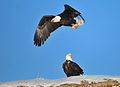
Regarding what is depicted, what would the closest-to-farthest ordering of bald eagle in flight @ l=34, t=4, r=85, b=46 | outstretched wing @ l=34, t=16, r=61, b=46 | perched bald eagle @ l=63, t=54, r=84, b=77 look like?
1. perched bald eagle @ l=63, t=54, r=84, b=77
2. bald eagle in flight @ l=34, t=4, r=85, b=46
3. outstretched wing @ l=34, t=16, r=61, b=46

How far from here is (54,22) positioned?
41.9ft

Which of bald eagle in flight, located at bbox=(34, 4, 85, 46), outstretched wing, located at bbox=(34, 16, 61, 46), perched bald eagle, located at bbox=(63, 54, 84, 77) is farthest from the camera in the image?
outstretched wing, located at bbox=(34, 16, 61, 46)

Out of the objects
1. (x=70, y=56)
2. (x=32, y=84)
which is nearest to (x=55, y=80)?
(x=32, y=84)

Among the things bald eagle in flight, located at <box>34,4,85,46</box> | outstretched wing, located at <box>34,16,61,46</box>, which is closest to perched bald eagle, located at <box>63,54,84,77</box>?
bald eagle in flight, located at <box>34,4,85,46</box>

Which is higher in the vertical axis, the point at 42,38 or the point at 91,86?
the point at 42,38

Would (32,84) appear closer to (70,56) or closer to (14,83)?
(14,83)

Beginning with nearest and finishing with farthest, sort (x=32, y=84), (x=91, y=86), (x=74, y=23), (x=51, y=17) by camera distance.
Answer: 1. (x=91, y=86)
2. (x=32, y=84)
3. (x=74, y=23)
4. (x=51, y=17)

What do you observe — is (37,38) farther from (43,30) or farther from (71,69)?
(71,69)

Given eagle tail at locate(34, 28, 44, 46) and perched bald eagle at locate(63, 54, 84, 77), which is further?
eagle tail at locate(34, 28, 44, 46)

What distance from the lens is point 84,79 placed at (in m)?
8.79

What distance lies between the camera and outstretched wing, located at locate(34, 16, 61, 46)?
1318 cm

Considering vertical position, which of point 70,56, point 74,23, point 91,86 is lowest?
point 91,86

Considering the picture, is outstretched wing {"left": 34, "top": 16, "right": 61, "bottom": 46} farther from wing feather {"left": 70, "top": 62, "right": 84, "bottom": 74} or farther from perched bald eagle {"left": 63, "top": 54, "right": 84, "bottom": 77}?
wing feather {"left": 70, "top": 62, "right": 84, "bottom": 74}

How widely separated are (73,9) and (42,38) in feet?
7.35
